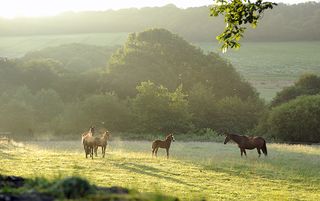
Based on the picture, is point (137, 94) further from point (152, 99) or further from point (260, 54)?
point (260, 54)

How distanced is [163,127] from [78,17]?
117 meters

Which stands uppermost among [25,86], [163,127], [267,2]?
[267,2]

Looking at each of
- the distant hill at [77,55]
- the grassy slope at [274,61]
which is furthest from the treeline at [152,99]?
the grassy slope at [274,61]

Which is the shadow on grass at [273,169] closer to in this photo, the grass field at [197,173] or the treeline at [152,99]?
the grass field at [197,173]

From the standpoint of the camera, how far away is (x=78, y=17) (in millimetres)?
170000

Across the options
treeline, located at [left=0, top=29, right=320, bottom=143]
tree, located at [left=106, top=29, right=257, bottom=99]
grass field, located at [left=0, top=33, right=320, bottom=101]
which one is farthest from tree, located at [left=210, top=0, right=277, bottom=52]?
grass field, located at [left=0, top=33, right=320, bottom=101]

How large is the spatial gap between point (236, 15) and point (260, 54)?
123869 millimetres

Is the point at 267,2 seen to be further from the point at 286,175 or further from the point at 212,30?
the point at 212,30

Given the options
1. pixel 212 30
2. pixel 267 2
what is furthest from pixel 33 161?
pixel 212 30

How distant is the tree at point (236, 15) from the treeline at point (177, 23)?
126983 millimetres

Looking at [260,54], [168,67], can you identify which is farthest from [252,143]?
[260,54]

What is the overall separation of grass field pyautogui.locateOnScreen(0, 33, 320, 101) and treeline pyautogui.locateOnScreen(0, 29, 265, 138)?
28.8 m

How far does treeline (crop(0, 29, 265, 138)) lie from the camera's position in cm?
6259

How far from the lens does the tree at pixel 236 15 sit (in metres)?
16.3
